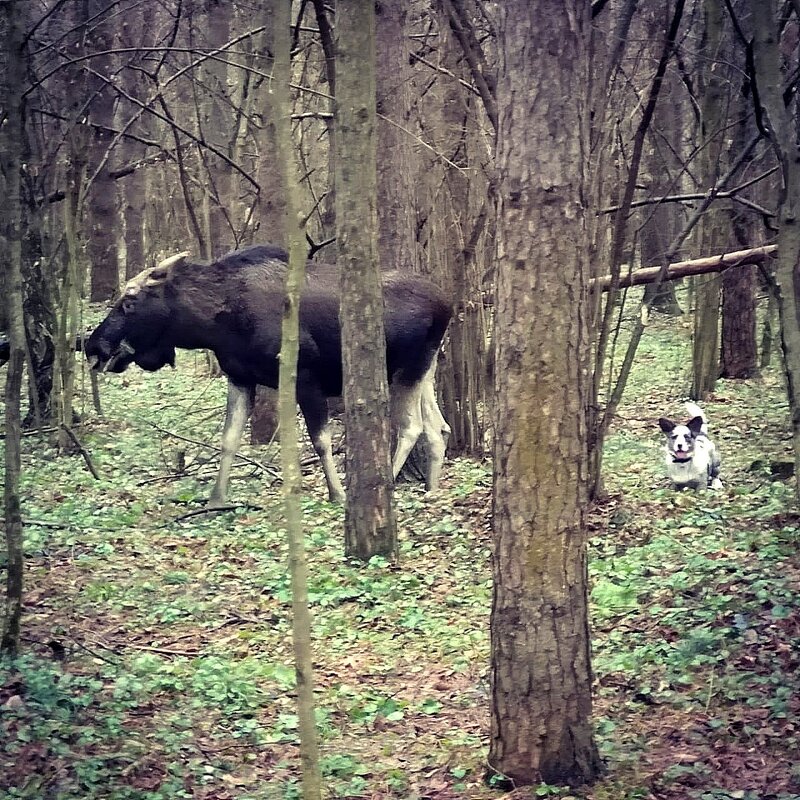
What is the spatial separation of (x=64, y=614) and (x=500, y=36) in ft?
17.1

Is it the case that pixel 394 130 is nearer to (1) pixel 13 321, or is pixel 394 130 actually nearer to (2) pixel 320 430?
(2) pixel 320 430

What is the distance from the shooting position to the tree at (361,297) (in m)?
8.52

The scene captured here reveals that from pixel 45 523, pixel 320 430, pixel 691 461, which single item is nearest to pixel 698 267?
pixel 691 461

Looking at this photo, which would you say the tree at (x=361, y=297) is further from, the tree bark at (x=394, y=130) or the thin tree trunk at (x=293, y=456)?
the thin tree trunk at (x=293, y=456)

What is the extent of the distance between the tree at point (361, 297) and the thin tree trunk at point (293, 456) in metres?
4.24

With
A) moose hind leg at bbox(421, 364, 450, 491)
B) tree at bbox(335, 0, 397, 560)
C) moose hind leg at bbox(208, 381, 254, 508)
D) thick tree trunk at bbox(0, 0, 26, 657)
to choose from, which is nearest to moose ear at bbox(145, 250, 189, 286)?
moose hind leg at bbox(208, 381, 254, 508)

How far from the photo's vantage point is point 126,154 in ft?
84.2

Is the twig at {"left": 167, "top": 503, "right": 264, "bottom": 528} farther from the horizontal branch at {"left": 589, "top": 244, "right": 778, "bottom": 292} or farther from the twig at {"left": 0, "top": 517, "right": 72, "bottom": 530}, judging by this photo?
the horizontal branch at {"left": 589, "top": 244, "right": 778, "bottom": 292}

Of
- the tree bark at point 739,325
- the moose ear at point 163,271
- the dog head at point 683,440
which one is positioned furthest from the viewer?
the tree bark at point 739,325

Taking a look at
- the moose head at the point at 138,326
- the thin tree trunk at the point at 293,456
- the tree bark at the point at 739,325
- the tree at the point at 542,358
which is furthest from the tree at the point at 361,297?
the tree bark at the point at 739,325

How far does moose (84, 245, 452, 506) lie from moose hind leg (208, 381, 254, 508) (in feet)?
0.04

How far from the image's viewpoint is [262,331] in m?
11.2

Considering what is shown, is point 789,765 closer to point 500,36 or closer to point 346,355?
point 500,36

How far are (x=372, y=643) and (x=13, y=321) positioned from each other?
11.0 ft
